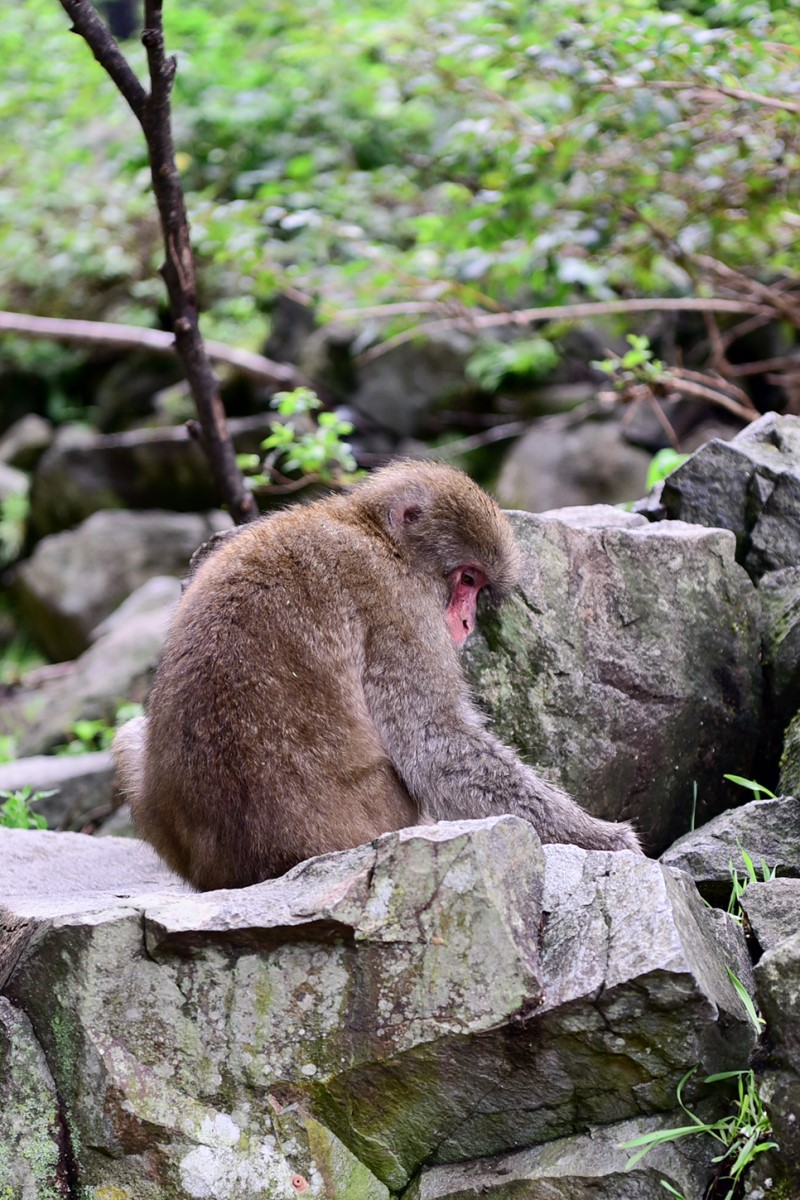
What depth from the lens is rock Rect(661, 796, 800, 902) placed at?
3.23 meters

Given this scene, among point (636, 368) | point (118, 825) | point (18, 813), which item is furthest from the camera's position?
point (636, 368)

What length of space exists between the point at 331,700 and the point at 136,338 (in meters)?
4.90

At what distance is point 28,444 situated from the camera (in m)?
12.2

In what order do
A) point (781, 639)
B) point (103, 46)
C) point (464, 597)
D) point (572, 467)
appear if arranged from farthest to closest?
1. point (572, 467)
2. point (103, 46)
3. point (781, 639)
4. point (464, 597)

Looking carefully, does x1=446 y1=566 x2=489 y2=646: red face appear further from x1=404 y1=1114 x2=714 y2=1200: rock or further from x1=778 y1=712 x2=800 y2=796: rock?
x1=404 y1=1114 x2=714 y2=1200: rock

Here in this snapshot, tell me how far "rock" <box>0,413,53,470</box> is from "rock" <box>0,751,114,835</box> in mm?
6822

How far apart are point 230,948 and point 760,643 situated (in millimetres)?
2164

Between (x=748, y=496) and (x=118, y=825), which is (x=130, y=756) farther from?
(x=748, y=496)

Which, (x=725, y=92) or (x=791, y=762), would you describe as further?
(x=725, y=92)

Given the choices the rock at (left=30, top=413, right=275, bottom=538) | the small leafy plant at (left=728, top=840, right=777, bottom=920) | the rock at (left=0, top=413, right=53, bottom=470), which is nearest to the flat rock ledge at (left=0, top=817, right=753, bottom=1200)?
→ the small leafy plant at (left=728, top=840, right=777, bottom=920)

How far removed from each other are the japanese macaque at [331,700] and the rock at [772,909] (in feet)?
1.26

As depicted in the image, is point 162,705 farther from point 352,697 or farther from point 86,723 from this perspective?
point 86,723

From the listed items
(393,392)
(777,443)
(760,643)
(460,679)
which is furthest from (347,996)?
(393,392)

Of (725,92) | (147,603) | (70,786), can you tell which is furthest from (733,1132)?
(147,603)
